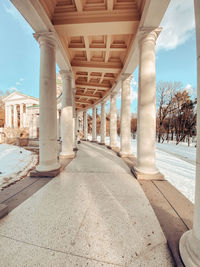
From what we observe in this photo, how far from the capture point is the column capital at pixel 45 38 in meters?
5.99

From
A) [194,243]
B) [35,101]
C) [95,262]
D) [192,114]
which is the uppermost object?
[35,101]

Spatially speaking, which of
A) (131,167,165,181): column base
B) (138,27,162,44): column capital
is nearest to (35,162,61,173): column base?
(131,167,165,181): column base

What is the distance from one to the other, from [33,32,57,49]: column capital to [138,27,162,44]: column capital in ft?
15.1

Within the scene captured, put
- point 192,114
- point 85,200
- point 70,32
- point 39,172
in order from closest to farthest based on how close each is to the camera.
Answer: point 85,200, point 39,172, point 70,32, point 192,114

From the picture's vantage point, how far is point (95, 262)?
6.91ft

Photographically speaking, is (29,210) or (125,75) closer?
(29,210)

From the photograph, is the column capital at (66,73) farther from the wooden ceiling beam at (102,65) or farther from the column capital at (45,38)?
the column capital at (45,38)

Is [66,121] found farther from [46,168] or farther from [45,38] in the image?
[45,38]

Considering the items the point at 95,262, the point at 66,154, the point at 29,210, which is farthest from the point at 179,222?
the point at 66,154

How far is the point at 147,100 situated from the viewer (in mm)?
5816

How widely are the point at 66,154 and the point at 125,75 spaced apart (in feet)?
28.3

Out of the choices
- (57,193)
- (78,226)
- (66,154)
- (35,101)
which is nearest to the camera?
(78,226)

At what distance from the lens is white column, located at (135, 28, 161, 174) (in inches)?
226

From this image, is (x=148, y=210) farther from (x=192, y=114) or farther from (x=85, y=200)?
(x=192, y=114)
